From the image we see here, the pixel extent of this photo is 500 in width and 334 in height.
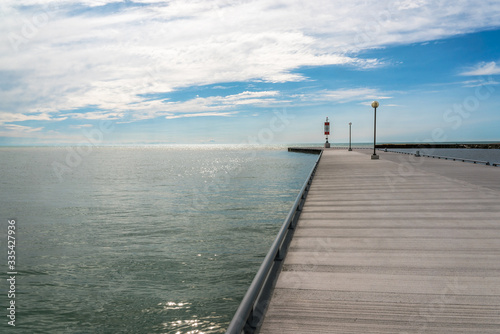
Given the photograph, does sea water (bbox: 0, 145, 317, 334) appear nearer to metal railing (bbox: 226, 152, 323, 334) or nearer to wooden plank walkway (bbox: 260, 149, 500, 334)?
metal railing (bbox: 226, 152, 323, 334)

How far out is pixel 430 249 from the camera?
4.96 m

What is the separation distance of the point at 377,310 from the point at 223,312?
120 inches

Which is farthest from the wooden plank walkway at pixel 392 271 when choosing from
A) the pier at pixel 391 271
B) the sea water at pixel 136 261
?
the sea water at pixel 136 261

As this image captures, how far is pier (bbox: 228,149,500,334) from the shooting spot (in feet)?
10.3

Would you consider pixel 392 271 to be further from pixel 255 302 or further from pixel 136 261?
pixel 136 261

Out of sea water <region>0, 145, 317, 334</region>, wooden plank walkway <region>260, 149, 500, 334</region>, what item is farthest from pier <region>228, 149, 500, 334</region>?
sea water <region>0, 145, 317, 334</region>

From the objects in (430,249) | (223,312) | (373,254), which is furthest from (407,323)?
(223,312)

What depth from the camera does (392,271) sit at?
4223 mm

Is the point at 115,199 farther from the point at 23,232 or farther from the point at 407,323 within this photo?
the point at 407,323

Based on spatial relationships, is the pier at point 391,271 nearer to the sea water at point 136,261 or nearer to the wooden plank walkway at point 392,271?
the wooden plank walkway at point 392,271

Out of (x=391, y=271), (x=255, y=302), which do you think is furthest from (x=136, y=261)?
(x=391, y=271)

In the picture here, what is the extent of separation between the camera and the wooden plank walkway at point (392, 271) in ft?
10.3

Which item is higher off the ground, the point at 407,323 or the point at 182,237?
the point at 407,323

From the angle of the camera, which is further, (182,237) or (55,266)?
(182,237)
